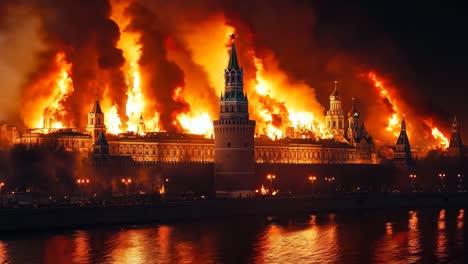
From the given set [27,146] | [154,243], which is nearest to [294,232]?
[154,243]

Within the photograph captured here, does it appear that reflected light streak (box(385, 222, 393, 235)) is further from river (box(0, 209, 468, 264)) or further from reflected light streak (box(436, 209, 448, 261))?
reflected light streak (box(436, 209, 448, 261))

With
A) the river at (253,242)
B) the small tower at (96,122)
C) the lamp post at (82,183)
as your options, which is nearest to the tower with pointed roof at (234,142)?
Answer: the river at (253,242)

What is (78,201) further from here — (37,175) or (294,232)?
(294,232)

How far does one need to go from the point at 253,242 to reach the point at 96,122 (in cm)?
7587

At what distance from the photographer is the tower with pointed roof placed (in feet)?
527

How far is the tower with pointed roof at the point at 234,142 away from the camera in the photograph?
527 feet

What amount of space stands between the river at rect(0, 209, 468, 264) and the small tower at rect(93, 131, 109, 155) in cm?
3745

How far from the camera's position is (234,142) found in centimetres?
16162

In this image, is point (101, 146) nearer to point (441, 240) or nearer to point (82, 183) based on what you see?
point (82, 183)

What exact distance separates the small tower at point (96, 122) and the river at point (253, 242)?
5067 centimetres

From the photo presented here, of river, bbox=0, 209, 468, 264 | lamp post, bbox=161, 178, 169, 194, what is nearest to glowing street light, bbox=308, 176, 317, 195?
lamp post, bbox=161, 178, 169, 194

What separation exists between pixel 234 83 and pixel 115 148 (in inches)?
1636

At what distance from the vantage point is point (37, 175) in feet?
520

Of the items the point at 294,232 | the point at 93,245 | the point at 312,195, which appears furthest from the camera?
the point at 312,195
